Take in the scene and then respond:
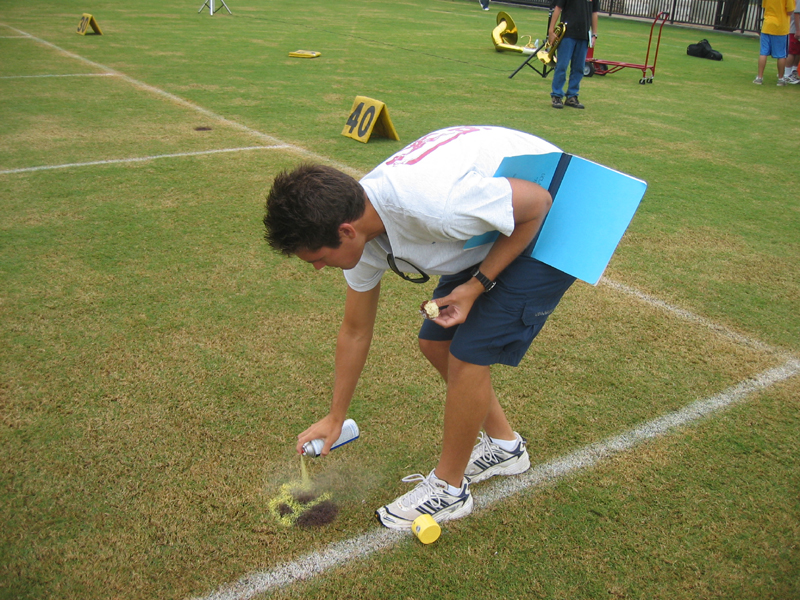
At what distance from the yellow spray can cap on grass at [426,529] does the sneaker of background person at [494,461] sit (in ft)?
1.12

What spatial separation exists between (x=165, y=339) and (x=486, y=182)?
2.32 meters

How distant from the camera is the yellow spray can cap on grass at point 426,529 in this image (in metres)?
2.27

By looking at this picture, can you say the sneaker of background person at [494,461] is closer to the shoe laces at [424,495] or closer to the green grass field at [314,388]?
the green grass field at [314,388]

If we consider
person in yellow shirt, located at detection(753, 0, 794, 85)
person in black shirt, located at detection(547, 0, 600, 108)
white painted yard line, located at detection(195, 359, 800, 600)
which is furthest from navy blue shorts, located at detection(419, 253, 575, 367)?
person in yellow shirt, located at detection(753, 0, 794, 85)

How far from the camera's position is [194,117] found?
780 cm

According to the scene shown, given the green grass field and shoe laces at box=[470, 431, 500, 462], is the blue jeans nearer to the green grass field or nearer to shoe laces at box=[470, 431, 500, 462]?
the green grass field

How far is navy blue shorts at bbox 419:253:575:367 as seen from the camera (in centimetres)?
209

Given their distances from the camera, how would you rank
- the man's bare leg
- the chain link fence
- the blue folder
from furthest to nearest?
1. the chain link fence
2. the man's bare leg
3. the blue folder

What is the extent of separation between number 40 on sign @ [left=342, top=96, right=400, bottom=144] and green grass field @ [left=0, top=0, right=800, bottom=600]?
25 centimetres

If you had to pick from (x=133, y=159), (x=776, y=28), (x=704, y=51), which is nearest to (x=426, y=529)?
(x=133, y=159)

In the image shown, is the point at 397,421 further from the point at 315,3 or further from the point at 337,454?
the point at 315,3

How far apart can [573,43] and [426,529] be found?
8.58m

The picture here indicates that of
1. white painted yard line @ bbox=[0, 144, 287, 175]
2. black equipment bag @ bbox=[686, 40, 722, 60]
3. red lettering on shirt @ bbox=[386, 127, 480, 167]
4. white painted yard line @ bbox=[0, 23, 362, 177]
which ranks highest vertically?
black equipment bag @ bbox=[686, 40, 722, 60]

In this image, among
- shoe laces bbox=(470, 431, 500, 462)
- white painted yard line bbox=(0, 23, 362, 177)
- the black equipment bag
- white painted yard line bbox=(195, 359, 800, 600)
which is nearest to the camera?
white painted yard line bbox=(195, 359, 800, 600)
